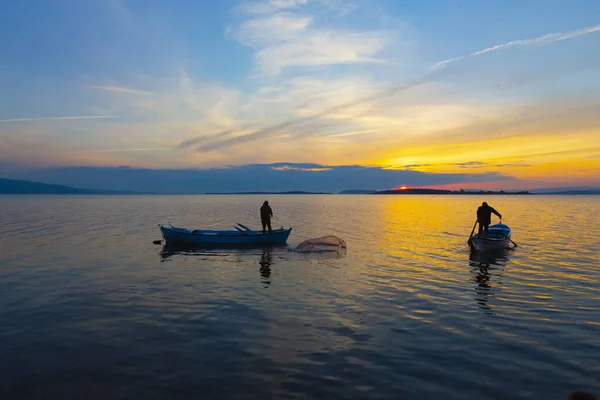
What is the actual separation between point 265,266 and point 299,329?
11192mm

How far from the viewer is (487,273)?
67.7ft

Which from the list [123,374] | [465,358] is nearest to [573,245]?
[465,358]

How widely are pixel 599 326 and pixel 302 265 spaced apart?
1466cm

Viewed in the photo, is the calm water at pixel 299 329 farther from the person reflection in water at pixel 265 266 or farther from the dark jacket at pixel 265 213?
the dark jacket at pixel 265 213

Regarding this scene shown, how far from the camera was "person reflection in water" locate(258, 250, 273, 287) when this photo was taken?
19.3 m

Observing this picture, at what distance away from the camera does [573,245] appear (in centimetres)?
3125

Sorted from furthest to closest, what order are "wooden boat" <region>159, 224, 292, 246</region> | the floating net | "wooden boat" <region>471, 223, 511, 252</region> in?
"wooden boat" <region>159, 224, 292, 246</region> < the floating net < "wooden boat" <region>471, 223, 511, 252</region>

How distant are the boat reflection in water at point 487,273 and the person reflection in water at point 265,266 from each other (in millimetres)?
9465

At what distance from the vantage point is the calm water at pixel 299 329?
341 inches

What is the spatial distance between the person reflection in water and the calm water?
0.15m

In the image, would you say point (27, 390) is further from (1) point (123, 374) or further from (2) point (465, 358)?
(2) point (465, 358)

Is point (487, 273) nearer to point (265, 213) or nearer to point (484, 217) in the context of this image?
point (484, 217)

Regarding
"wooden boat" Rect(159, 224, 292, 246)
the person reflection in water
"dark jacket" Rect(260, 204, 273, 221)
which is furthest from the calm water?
"dark jacket" Rect(260, 204, 273, 221)

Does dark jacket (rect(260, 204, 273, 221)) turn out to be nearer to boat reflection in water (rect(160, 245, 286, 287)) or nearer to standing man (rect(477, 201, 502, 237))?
boat reflection in water (rect(160, 245, 286, 287))
